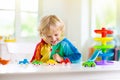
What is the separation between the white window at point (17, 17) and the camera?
10.8 ft

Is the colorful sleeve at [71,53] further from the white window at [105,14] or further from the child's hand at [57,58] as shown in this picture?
the white window at [105,14]

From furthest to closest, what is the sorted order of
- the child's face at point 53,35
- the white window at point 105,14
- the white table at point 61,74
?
the white window at point 105,14, the child's face at point 53,35, the white table at point 61,74

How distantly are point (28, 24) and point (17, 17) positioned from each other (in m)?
0.19

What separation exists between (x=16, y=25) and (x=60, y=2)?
0.69m

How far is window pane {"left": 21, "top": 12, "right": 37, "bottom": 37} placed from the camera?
3.37 meters

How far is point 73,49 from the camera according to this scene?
1275 mm

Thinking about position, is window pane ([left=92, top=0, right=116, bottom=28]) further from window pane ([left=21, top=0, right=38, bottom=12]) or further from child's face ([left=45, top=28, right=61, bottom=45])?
child's face ([left=45, top=28, right=61, bottom=45])

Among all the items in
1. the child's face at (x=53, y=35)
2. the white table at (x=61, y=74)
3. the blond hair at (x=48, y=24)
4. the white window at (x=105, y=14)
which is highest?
A: the white window at (x=105, y=14)

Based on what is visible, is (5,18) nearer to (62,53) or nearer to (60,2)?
(60,2)

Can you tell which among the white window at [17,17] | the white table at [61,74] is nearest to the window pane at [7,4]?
the white window at [17,17]

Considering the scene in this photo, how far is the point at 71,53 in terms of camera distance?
125cm

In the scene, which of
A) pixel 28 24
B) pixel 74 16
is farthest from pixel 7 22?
pixel 74 16

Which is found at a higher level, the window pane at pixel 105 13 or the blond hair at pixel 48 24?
the window pane at pixel 105 13

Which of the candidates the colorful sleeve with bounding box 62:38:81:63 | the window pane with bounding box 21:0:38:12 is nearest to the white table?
the colorful sleeve with bounding box 62:38:81:63
